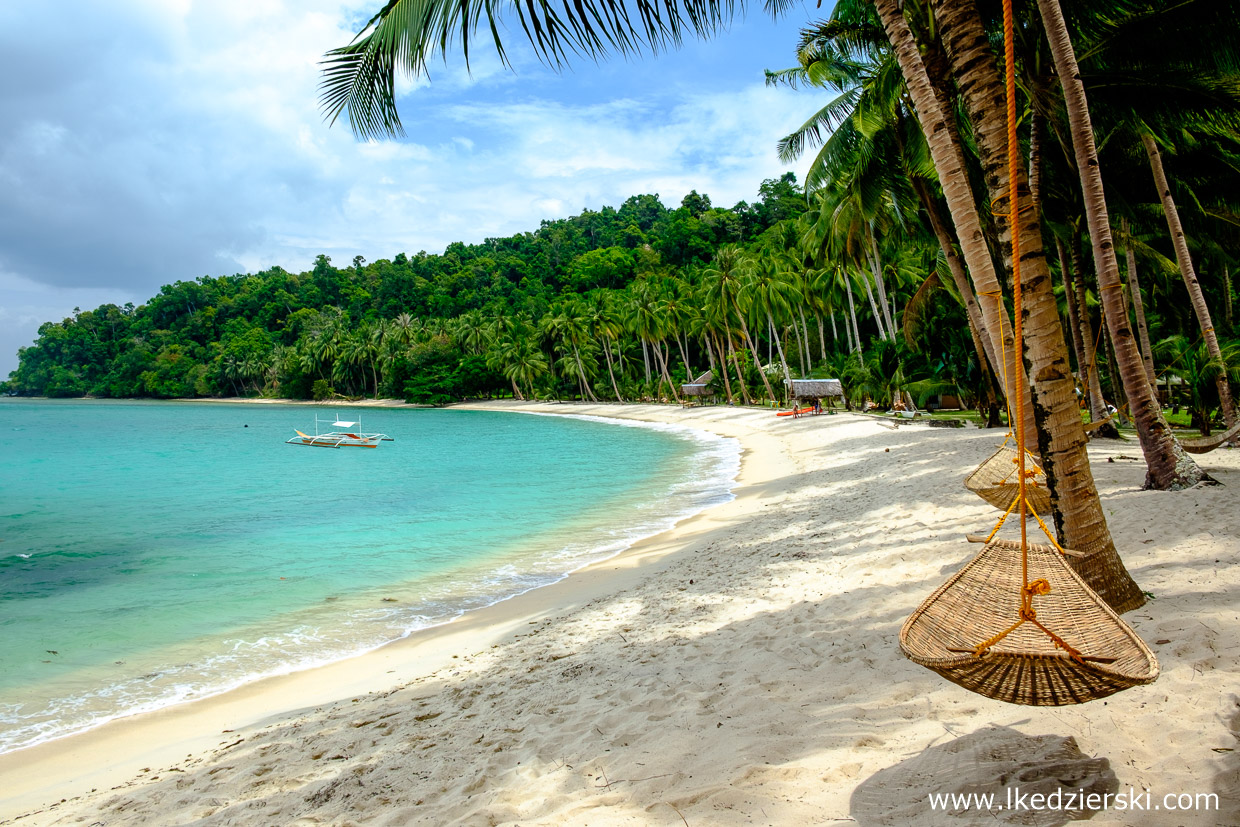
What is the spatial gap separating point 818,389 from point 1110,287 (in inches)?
927

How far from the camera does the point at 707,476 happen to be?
16.9m

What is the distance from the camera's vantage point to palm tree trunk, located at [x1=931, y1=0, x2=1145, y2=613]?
3801mm

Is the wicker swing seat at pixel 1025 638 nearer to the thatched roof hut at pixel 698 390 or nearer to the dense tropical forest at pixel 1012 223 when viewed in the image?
the dense tropical forest at pixel 1012 223

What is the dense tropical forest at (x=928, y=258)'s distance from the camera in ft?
15.6

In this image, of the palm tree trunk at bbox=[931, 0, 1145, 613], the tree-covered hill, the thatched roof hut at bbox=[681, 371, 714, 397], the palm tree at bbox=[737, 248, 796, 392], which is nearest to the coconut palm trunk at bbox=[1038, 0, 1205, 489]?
the palm tree trunk at bbox=[931, 0, 1145, 613]

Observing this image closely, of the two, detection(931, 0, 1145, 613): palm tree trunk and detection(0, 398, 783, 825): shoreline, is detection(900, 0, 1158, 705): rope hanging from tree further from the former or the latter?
detection(0, 398, 783, 825): shoreline

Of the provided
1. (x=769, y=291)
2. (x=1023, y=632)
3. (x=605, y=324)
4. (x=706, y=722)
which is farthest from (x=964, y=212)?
(x=605, y=324)

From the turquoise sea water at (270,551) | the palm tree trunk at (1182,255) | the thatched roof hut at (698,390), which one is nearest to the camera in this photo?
the turquoise sea water at (270,551)

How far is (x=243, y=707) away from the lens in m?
5.38

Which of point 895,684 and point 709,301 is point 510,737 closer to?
point 895,684

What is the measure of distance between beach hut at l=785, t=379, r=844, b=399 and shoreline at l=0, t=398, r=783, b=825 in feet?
76.4

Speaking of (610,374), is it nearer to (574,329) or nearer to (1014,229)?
(574,329)

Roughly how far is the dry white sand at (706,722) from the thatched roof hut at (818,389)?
21925 millimetres

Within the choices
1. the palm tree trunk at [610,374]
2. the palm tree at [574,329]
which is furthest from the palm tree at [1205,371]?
the palm tree at [574,329]
